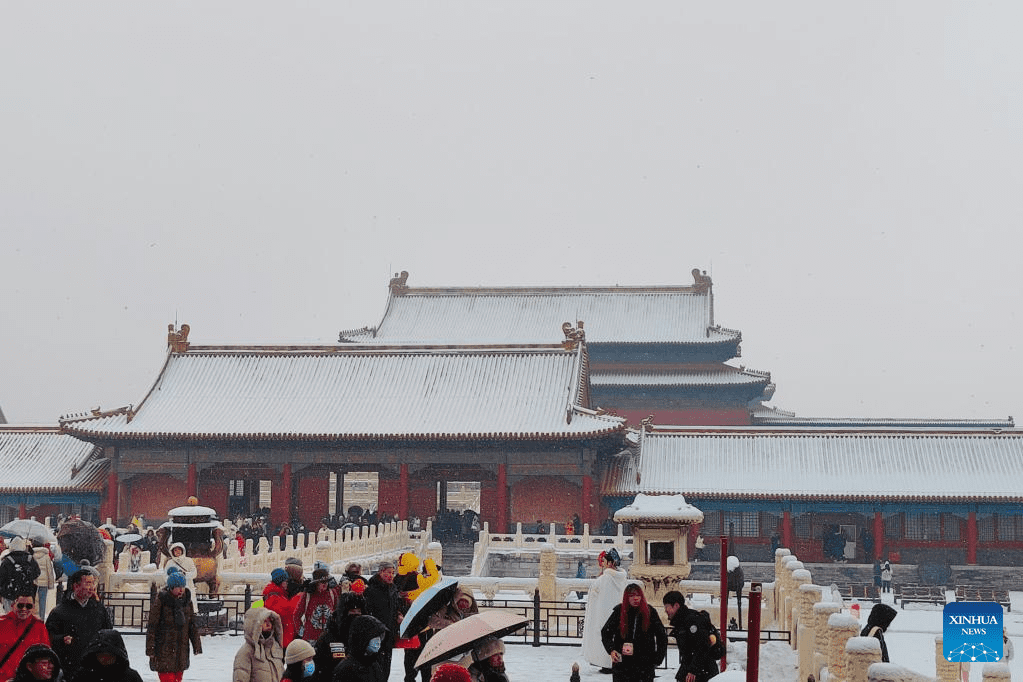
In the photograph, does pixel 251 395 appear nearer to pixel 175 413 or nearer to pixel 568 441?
pixel 175 413

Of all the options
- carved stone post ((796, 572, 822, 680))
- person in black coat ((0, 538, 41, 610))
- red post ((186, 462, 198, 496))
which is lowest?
carved stone post ((796, 572, 822, 680))

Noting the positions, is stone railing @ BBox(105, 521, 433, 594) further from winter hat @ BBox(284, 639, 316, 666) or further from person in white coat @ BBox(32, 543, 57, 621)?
winter hat @ BBox(284, 639, 316, 666)

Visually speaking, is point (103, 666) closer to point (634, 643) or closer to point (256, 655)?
point (256, 655)

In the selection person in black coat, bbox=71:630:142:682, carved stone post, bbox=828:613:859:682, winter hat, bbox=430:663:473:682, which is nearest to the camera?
winter hat, bbox=430:663:473:682

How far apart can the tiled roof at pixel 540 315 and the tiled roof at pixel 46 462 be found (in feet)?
56.5

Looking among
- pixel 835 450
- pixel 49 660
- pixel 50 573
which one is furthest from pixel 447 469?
pixel 49 660

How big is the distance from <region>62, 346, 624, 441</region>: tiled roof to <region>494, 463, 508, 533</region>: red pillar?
1.32m

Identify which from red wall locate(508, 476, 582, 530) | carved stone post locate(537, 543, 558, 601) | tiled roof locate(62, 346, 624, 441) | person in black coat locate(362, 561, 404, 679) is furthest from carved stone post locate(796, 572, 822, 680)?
red wall locate(508, 476, 582, 530)

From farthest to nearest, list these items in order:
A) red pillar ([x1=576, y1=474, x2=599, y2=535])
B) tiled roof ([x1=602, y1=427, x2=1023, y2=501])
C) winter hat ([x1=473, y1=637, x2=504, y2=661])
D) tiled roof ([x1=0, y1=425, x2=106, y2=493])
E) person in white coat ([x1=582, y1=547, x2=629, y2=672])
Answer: tiled roof ([x1=0, y1=425, x2=106, y2=493]) → red pillar ([x1=576, y1=474, x2=599, y2=535]) → tiled roof ([x1=602, y1=427, x2=1023, y2=501]) → person in white coat ([x1=582, y1=547, x2=629, y2=672]) → winter hat ([x1=473, y1=637, x2=504, y2=661])

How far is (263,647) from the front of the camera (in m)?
12.5

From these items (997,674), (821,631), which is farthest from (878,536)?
(821,631)

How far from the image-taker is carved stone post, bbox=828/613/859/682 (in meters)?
14.0

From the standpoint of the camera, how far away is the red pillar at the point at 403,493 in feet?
143

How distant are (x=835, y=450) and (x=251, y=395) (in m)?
19.8
